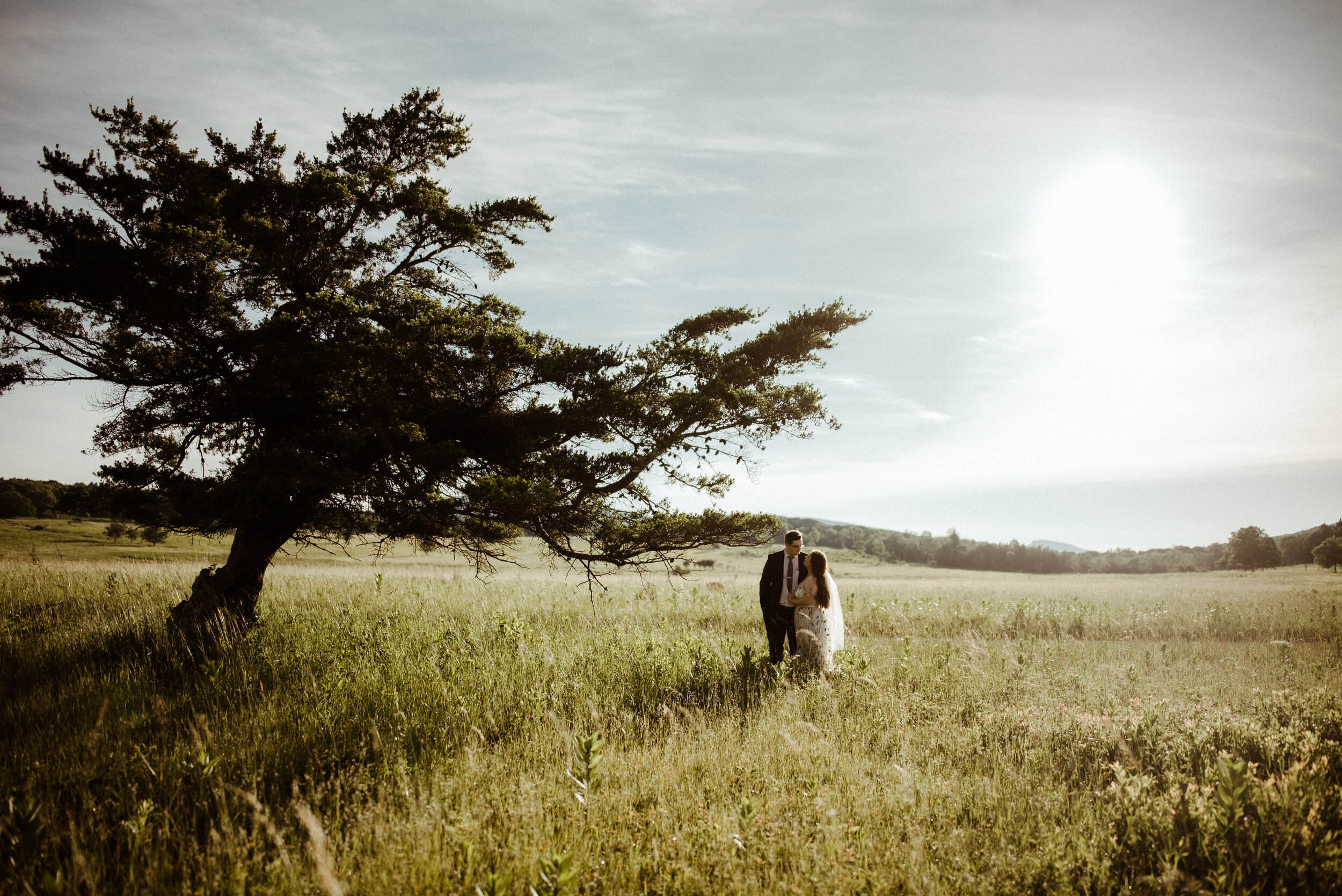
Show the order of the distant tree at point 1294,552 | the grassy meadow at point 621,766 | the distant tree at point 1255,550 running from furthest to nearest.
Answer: the distant tree at point 1294,552 < the distant tree at point 1255,550 < the grassy meadow at point 621,766

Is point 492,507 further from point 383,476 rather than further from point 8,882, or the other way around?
point 8,882

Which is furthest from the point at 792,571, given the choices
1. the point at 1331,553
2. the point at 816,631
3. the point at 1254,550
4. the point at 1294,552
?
the point at 1294,552

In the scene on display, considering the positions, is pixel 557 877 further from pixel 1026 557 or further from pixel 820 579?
→ pixel 1026 557

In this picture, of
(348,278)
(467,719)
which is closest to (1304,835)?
(467,719)

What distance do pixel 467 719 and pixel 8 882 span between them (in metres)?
2.75

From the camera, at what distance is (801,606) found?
26.5ft

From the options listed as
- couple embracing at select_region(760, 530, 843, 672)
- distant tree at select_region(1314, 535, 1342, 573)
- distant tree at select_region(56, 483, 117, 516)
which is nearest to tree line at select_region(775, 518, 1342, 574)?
distant tree at select_region(1314, 535, 1342, 573)

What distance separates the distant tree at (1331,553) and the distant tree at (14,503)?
123m

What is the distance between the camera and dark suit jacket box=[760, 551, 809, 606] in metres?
8.40

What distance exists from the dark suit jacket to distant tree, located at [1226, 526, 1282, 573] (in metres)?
94.4

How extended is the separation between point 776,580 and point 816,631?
3.20 ft

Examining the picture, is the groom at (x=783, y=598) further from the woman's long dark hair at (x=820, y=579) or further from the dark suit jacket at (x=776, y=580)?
the woman's long dark hair at (x=820, y=579)

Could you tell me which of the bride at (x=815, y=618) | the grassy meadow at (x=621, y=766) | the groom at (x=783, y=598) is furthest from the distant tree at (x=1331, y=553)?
the groom at (x=783, y=598)

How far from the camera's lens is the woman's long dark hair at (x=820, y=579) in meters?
7.94
